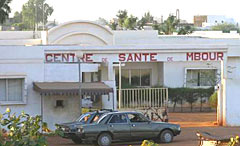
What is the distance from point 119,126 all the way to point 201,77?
23.4m

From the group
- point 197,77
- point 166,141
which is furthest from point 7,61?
point 197,77

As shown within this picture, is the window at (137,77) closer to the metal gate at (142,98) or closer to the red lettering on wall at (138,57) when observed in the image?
the metal gate at (142,98)

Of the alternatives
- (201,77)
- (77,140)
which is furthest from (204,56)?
(201,77)

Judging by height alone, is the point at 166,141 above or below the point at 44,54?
below

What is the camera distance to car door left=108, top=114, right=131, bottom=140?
75.8 ft

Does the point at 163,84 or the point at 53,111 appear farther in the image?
the point at 163,84

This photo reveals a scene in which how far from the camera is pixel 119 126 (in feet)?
76.4

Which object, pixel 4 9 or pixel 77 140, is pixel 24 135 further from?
pixel 4 9

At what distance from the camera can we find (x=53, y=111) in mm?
28891

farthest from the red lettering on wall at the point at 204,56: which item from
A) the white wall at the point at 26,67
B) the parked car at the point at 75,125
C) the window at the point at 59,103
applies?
the parked car at the point at 75,125

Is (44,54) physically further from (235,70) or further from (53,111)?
(235,70)

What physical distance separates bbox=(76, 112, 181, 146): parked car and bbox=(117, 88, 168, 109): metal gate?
11980 mm

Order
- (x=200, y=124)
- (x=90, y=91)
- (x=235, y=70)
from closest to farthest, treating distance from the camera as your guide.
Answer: (x=90, y=91), (x=200, y=124), (x=235, y=70)

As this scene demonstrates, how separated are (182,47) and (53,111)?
774 centimetres
